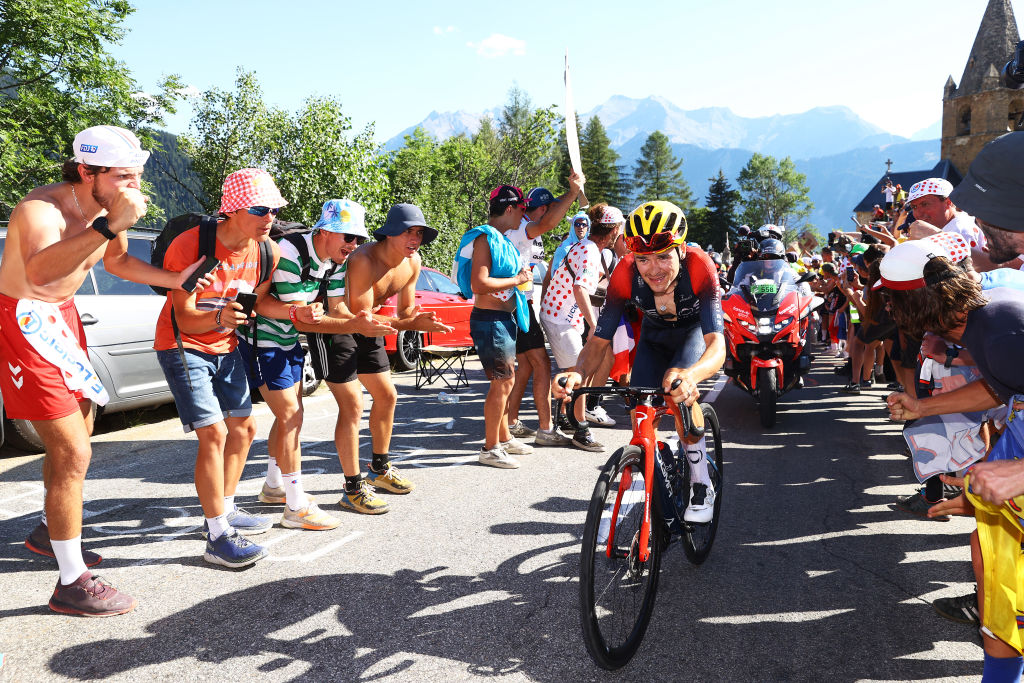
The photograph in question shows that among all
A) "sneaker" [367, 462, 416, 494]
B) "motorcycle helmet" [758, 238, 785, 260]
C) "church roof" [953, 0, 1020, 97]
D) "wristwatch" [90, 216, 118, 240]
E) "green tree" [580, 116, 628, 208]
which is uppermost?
"church roof" [953, 0, 1020, 97]

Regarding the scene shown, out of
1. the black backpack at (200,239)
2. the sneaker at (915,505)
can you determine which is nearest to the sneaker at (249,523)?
the black backpack at (200,239)

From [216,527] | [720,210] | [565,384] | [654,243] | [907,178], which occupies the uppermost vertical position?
[907,178]

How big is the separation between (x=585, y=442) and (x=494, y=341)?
4.89ft

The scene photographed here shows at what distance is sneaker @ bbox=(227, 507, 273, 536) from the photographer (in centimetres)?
441

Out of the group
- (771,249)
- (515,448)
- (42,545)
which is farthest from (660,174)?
(42,545)

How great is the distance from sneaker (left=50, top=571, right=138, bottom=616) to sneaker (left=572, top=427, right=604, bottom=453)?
4.14 meters

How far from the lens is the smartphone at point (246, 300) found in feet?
12.9

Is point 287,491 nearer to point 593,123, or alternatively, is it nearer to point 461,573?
point 461,573

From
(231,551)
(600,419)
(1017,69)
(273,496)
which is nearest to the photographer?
(231,551)

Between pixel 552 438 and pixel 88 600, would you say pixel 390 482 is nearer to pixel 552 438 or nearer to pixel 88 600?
pixel 552 438

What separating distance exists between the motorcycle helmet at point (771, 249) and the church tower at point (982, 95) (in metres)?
81.2

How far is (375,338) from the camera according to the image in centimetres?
498

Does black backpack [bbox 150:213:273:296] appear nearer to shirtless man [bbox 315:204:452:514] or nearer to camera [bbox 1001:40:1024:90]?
shirtless man [bbox 315:204:452:514]

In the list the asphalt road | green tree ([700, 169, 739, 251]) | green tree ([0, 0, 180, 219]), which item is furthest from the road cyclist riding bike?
green tree ([700, 169, 739, 251])
